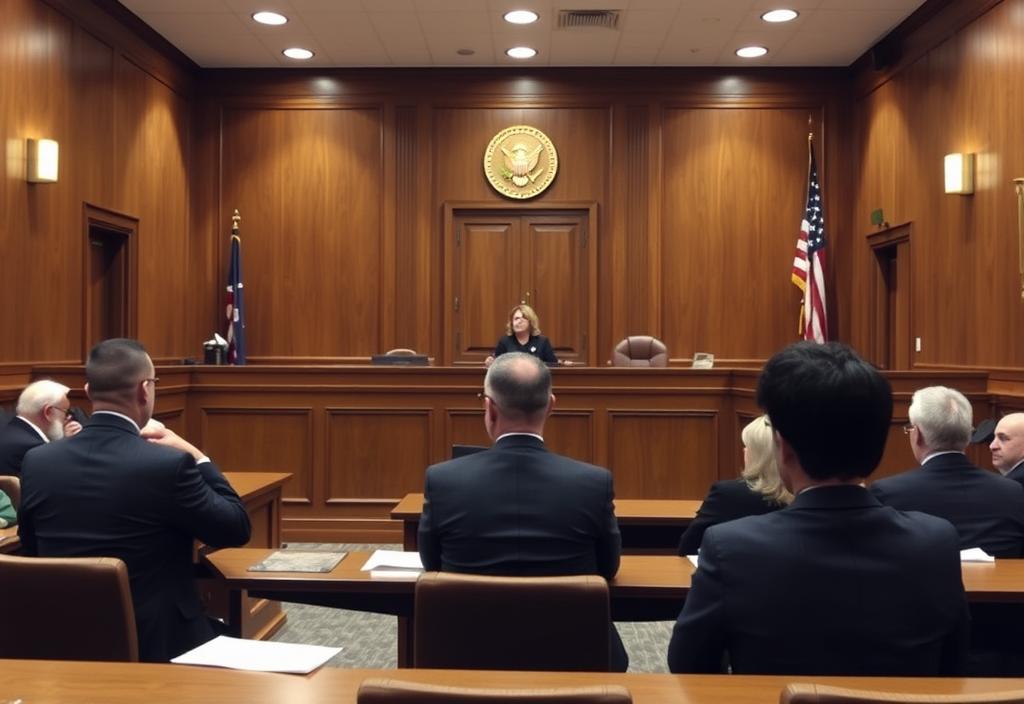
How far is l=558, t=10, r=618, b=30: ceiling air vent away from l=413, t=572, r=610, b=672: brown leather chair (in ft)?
22.1

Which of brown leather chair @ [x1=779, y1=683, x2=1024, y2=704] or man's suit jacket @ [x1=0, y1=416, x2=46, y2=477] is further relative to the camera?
man's suit jacket @ [x1=0, y1=416, x2=46, y2=477]

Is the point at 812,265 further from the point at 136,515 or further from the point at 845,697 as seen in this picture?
the point at 845,697

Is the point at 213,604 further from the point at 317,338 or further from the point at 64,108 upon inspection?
the point at 317,338

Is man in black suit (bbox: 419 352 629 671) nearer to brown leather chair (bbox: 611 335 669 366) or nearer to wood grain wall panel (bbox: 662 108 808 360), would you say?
brown leather chair (bbox: 611 335 669 366)

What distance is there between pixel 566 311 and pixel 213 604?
18.4 feet

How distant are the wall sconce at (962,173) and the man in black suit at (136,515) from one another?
5.85 meters

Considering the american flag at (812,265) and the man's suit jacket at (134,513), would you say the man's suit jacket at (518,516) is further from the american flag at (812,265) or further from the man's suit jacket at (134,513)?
the american flag at (812,265)

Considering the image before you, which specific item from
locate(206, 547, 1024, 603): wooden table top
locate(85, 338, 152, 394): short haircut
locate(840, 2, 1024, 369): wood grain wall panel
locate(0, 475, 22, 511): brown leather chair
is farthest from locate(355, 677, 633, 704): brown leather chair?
locate(840, 2, 1024, 369): wood grain wall panel

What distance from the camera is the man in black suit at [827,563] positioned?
1.50 metres

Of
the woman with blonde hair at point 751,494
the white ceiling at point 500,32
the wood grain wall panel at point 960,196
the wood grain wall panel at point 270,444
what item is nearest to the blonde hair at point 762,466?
the woman with blonde hair at point 751,494

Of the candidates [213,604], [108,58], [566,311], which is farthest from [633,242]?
[213,604]

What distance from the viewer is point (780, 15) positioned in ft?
26.0

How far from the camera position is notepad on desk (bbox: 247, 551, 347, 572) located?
2662mm

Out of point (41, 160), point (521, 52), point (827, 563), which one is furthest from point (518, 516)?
point (521, 52)
